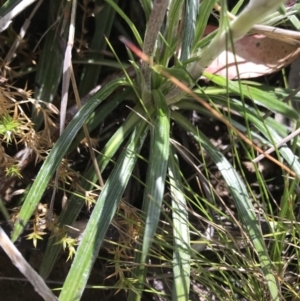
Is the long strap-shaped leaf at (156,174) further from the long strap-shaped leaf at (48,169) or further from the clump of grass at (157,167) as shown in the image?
the long strap-shaped leaf at (48,169)

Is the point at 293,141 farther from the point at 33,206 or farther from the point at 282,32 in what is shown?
the point at 33,206

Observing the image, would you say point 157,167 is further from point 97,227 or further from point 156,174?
point 97,227

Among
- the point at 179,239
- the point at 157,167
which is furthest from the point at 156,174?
the point at 179,239

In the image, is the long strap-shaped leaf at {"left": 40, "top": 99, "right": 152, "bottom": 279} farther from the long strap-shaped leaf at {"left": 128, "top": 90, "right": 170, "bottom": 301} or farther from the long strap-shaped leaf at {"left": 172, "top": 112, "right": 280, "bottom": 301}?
the long strap-shaped leaf at {"left": 172, "top": 112, "right": 280, "bottom": 301}

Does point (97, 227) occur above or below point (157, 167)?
below

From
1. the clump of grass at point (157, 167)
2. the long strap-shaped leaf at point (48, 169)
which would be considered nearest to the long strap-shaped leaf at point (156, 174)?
the clump of grass at point (157, 167)

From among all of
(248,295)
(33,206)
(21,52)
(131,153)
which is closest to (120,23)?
(21,52)
